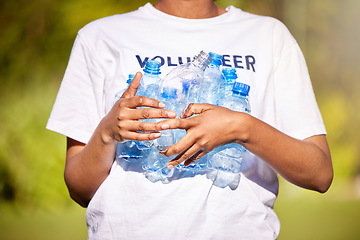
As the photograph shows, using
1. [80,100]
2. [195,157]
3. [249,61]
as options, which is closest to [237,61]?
[249,61]

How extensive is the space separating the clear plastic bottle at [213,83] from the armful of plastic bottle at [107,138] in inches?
8.6

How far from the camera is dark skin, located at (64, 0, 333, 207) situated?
1203mm

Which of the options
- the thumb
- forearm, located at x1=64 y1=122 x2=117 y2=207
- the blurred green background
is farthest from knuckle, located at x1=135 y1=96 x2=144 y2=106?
the blurred green background

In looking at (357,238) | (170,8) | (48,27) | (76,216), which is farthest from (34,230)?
(170,8)

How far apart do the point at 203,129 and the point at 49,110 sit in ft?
19.2

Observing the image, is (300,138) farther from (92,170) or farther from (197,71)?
(92,170)

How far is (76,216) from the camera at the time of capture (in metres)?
6.58

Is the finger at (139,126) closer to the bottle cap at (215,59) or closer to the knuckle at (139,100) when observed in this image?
the knuckle at (139,100)

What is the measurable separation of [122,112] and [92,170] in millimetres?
328

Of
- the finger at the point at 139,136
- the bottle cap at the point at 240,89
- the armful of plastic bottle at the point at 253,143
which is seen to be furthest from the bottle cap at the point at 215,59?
the finger at the point at 139,136

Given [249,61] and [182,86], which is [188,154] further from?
[249,61]

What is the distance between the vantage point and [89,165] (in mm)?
1487

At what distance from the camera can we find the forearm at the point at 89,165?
142 centimetres

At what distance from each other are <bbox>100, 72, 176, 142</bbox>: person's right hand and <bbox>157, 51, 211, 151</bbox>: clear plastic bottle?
97 mm
